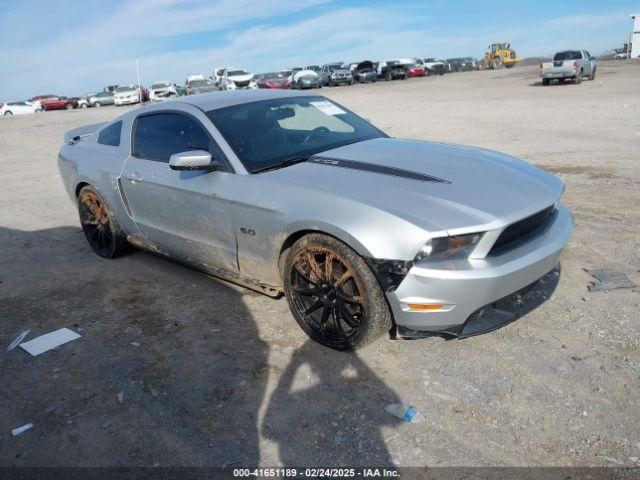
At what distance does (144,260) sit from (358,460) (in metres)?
3.65

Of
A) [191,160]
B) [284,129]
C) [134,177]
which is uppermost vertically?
[284,129]

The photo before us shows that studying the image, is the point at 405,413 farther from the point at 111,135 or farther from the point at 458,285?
the point at 111,135

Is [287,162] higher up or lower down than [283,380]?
higher up

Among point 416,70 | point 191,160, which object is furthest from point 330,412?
point 416,70

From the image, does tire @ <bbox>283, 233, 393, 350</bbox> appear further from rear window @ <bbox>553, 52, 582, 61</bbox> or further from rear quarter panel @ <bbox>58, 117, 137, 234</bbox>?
rear window @ <bbox>553, 52, 582, 61</bbox>

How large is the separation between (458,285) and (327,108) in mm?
2477

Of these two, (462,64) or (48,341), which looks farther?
(462,64)

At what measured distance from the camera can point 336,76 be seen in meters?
40.3

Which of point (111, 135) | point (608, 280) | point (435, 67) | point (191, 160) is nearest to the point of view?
point (191, 160)

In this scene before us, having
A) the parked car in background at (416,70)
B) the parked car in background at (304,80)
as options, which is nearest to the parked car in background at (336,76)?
the parked car in background at (304,80)

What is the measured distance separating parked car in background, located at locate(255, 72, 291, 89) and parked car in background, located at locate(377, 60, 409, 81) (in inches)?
334

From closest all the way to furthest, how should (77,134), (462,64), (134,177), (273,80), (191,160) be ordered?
(191,160), (134,177), (77,134), (273,80), (462,64)

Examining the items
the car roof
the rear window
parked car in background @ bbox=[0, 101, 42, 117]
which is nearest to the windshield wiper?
the car roof

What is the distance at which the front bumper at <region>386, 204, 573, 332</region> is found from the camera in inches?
113
